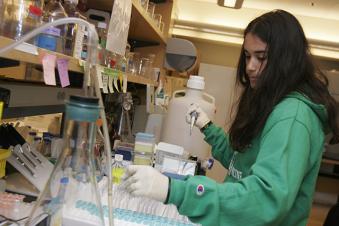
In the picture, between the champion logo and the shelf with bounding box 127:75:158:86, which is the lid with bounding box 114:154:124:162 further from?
the champion logo

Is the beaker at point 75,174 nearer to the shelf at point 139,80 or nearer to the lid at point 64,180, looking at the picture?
the lid at point 64,180

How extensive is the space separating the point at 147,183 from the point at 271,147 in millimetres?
365

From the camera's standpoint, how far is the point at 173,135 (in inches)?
101

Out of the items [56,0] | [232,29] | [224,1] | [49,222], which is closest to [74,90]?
[56,0]

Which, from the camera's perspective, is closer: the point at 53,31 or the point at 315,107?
the point at 53,31

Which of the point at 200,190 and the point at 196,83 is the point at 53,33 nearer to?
the point at 200,190

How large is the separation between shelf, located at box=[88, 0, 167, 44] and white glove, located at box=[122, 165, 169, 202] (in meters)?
0.81

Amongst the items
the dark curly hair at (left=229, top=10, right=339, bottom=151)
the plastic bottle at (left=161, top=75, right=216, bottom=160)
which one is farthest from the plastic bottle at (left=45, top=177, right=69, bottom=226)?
the plastic bottle at (left=161, top=75, right=216, bottom=160)

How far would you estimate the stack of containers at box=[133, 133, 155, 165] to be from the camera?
171 cm

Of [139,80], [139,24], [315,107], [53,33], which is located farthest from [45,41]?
[139,24]

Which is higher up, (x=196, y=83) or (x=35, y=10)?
(x=35, y=10)

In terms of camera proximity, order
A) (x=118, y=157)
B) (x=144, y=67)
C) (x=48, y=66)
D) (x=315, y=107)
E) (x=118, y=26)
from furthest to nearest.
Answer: (x=144, y=67) → (x=118, y=157) → (x=118, y=26) → (x=315, y=107) → (x=48, y=66)

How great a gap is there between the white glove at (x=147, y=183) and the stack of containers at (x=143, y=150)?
0.68m

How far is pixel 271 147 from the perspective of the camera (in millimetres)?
1021
